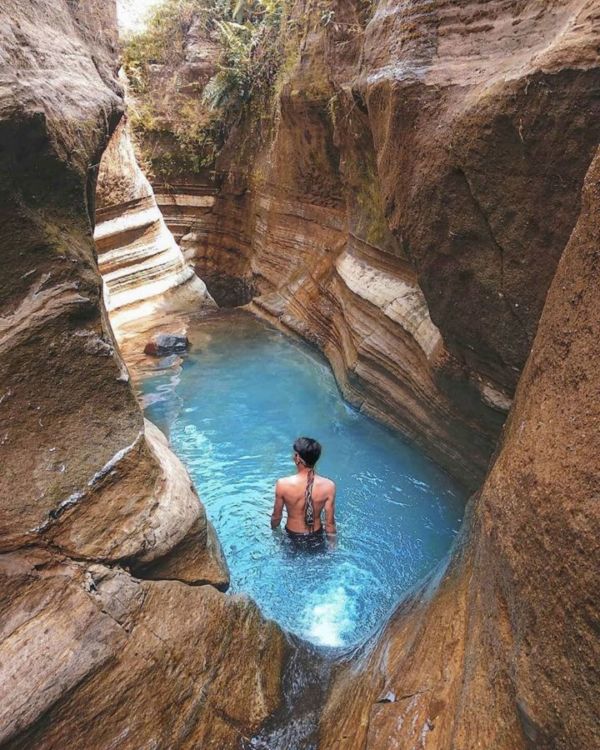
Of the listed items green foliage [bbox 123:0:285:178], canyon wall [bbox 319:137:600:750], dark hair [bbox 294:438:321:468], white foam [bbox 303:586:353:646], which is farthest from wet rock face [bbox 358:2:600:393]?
green foliage [bbox 123:0:285:178]

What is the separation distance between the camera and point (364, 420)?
21.4ft

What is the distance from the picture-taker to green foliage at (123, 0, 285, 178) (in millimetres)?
11578

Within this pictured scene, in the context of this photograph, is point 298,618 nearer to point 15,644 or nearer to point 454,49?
point 15,644

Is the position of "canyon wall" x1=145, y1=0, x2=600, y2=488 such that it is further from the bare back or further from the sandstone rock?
the sandstone rock

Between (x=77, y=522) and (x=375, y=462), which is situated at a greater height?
(x=77, y=522)

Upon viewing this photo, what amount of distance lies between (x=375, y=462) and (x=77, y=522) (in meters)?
3.64

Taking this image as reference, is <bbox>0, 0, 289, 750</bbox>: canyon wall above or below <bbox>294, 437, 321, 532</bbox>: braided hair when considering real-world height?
above

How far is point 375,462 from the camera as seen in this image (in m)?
5.75

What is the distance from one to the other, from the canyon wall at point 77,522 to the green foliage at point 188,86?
31.5 ft

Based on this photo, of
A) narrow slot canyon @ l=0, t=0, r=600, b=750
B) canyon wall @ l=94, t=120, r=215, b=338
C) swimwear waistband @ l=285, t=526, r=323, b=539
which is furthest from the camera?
canyon wall @ l=94, t=120, r=215, b=338

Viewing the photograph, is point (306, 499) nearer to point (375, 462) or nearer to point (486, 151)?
point (375, 462)

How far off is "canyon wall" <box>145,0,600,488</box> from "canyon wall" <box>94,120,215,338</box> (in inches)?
121

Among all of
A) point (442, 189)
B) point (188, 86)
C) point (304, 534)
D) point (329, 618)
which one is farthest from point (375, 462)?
point (188, 86)

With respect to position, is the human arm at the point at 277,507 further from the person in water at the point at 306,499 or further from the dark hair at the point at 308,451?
the dark hair at the point at 308,451
